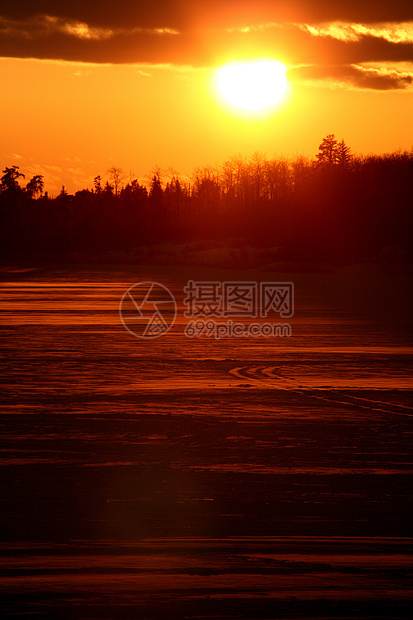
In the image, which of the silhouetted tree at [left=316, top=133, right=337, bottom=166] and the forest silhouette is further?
the silhouetted tree at [left=316, top=133, right=337, bottom=166]

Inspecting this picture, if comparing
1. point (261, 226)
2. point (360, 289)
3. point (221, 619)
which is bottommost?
point (221, 619)

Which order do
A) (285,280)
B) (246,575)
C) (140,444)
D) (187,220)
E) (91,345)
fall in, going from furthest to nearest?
(187,220)
(285,280)
(91,345)
(140,444)
(246,575)

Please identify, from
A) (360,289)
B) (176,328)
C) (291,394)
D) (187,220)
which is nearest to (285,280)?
(360,289)

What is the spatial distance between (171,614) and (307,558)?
1342mm

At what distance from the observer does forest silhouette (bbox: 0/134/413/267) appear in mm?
97812

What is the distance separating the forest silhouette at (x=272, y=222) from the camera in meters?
97.8

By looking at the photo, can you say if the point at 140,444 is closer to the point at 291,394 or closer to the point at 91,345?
the point at 291,394

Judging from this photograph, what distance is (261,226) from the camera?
5965 inches

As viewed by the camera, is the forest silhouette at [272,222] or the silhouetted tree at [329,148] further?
the silhouetted tree at [329,148]

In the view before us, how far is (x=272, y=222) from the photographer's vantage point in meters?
154

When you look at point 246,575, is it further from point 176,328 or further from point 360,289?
point 360,289

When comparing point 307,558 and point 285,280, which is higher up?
point 285,280


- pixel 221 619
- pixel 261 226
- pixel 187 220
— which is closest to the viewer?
pixel 221 619

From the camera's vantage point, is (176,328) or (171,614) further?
(176,328)
